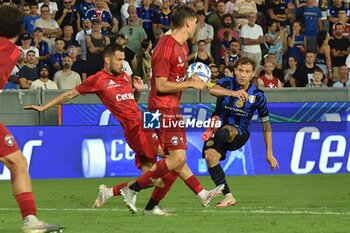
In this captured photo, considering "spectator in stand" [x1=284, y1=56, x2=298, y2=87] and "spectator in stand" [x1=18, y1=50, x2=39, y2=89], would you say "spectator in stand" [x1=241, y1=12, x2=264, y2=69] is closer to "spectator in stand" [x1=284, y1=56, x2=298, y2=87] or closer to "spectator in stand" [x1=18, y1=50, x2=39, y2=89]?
"spectator in stand" [x1=284, y1=56, x2=298, y2=87]

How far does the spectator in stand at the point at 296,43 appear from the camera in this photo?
90.6ft

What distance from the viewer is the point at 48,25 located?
26156 mm

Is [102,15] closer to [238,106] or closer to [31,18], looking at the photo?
[31,18]

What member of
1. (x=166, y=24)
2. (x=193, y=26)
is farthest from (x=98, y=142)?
(x=193, y=26)

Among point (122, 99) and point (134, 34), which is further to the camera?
point (134, 34)

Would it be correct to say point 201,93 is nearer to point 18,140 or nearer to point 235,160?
point 235,160

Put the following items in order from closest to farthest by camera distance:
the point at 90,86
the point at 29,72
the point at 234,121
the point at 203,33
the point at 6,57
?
1. the point at 6,57
2. the point at 234,121
3. the point at 90,86
4. the point at 29,72
5. the point at 203,33

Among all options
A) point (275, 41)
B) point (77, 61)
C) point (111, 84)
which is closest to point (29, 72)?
point (77, 61)

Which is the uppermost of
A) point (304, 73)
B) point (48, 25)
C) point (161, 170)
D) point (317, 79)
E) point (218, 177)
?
point (161, 170)

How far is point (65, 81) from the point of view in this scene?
24812 mm

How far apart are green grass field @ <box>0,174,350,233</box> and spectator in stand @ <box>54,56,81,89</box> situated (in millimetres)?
4469

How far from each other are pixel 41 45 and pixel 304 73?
600 centimetres

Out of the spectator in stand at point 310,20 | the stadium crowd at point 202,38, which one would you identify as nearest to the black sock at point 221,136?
the stadium crowd at point 202,38

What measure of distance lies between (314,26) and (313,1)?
0.71 metres
